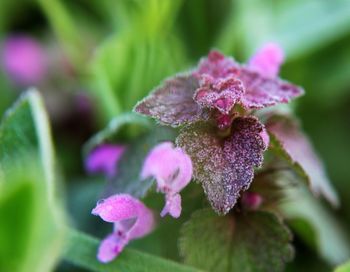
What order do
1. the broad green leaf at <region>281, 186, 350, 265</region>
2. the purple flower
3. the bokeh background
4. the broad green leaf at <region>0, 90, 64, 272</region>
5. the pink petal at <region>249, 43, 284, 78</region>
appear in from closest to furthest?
the broad green leaf at <region>0, 90, 64, 272</region> → the pink petal at <region>249, 43, 284, 78</region> → the broad green leaf at <region>281, 186, 350, 265</region> → the bokeh background → the purple flower

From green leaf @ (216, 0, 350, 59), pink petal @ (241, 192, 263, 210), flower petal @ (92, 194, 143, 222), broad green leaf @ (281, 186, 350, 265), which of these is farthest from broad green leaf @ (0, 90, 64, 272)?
green leaf @ (216, 0, 350, 59)

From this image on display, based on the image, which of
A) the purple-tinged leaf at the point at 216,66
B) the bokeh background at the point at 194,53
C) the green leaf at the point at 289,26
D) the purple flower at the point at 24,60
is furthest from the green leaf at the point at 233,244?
the purple flower at the point at 24,60

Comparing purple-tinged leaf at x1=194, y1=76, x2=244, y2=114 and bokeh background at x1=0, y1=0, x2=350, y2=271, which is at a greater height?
bokeh background at x1=0, y1=0, x2=350, y2=271

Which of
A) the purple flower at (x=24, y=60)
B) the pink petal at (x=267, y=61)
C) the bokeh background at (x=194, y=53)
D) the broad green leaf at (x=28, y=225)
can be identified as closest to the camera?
the broad green leaf at (x=28, y=225)

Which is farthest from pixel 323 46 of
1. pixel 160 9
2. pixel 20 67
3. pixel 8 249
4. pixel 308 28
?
pixel 8 249

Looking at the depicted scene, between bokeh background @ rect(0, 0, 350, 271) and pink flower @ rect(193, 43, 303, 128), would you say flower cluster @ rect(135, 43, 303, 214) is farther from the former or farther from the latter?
bokeh background @ rect(0, 0, 350, 271)

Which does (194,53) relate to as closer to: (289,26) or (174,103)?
(289,26)

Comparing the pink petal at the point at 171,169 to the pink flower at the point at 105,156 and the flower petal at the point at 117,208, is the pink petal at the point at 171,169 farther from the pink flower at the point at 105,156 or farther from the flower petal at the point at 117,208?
the pink flower at the point at 105,156

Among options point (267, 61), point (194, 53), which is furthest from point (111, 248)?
point (194, 53)
